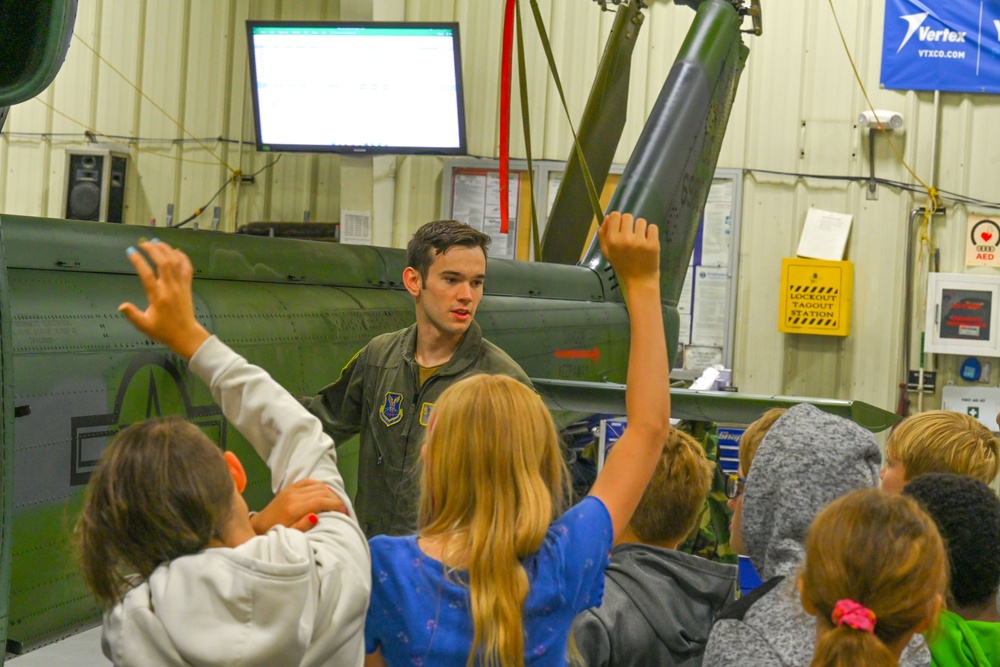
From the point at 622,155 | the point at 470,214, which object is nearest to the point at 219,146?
the point at 470,214

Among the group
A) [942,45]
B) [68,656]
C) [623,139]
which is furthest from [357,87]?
[68,656]

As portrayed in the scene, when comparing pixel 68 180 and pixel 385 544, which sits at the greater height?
pixel 68 180

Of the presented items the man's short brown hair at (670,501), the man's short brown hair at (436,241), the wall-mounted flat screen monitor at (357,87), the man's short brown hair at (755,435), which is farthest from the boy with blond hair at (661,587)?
the wall-mounted flat screen monitor at (357,87)

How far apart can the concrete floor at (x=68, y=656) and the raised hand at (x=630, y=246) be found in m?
3.16

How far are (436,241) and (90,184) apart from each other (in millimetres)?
6837

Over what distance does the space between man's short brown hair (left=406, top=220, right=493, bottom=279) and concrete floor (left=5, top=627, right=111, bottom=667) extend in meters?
2.34

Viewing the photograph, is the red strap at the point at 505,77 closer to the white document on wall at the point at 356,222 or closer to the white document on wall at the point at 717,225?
the white document on wall at the point at 717,225

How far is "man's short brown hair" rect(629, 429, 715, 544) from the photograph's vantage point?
2.08 metres

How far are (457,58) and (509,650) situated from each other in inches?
270

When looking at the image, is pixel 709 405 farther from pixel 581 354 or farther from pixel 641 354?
pixel 641 354

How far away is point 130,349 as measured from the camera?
256cm

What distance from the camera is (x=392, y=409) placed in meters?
2.56

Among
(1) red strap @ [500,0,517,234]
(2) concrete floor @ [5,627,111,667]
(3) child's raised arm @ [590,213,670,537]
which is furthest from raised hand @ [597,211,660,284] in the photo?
(2) concrete floor @ [5,627,111,667]

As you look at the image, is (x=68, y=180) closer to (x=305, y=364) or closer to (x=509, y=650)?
(x=305, y=364)
